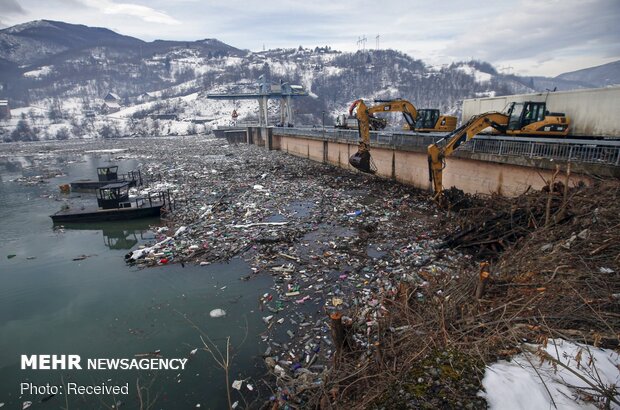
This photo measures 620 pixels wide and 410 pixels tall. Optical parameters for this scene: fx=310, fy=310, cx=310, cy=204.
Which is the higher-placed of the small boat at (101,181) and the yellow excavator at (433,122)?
the yellow excavator at (433,122)

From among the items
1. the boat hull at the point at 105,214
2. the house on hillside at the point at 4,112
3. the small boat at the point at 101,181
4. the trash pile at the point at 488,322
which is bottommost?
the boat hull at the point at 105,214

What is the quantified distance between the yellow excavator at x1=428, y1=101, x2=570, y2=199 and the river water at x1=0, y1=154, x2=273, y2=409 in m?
7.69

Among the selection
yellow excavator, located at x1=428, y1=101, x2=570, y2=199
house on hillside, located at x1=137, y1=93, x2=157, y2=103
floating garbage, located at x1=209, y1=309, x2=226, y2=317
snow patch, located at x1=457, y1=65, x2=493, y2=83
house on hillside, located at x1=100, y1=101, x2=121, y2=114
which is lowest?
floating garbage, located at x1=209, y1=309, x2=226, y2=317

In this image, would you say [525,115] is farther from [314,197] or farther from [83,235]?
[83,235]

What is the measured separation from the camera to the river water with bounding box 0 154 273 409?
5.14 m

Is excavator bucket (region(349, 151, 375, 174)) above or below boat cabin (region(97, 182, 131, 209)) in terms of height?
above

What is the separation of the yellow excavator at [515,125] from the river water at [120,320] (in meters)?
7.69

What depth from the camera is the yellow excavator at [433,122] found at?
55.3ft

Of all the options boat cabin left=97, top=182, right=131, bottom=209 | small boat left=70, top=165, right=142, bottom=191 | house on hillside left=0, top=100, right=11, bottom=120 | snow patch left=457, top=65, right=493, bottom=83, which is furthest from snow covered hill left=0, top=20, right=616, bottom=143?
boat cabin left=97, top=182, right=131, bottom=209

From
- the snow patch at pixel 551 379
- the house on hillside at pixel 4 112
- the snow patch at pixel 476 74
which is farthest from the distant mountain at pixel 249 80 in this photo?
the snow patch at pixel 551 379

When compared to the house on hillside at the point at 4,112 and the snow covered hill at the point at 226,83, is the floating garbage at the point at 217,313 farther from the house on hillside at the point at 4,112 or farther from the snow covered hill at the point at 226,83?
the house on hillside at the point at 4,112

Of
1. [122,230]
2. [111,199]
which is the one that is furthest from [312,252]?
[111,199]

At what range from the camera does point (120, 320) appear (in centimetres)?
694

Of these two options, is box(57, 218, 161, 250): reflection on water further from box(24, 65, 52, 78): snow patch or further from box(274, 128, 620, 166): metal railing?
box(24, 65, 52, 78): snow patch
